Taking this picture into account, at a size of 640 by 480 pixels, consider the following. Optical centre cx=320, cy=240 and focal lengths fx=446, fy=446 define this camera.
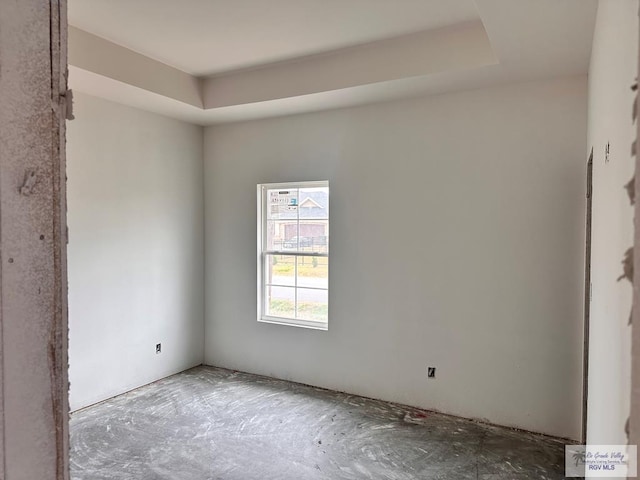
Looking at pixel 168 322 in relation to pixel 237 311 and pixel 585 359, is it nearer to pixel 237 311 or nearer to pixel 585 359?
pixel 237 311

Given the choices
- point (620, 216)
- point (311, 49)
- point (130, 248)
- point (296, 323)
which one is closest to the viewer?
point (620, 216)

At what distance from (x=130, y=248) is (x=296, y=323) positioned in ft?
5.77

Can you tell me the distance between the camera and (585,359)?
3.01m

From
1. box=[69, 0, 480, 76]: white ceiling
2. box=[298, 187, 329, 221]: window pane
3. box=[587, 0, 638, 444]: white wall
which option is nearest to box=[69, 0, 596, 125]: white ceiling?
box=[69, 0, 480, 76]: white ceiling

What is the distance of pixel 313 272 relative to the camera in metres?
4.45

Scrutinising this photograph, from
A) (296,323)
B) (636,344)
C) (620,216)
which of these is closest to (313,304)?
(296,323)

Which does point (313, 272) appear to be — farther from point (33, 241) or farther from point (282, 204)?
point (33, 241)

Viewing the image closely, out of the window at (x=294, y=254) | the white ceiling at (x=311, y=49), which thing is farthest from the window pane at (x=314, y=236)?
the white ceiling at (x=311, y=49)

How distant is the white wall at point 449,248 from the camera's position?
130 inches

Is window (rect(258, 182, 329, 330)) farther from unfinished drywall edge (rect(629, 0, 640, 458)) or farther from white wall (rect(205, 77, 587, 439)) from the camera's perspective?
unfinished drywall edge (rect(629, 0, 640, 458))

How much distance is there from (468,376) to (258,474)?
1840 millimetres

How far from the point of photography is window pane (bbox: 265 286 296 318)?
15.1 ft

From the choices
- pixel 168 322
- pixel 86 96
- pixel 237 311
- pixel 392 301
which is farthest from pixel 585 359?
pixel 86 96

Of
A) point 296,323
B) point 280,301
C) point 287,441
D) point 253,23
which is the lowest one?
point 287,441
